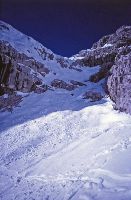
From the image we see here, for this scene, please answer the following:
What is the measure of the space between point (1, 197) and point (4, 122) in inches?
675

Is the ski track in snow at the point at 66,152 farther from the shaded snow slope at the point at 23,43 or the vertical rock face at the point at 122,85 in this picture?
the shaded snow slope at the point at 23,43

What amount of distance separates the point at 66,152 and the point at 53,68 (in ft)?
108

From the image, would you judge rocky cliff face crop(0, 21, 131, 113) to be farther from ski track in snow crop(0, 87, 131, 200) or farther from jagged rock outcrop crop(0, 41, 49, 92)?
ski track in snow crop(0, 87, 131, 200)

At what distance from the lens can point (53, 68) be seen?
54.6 m

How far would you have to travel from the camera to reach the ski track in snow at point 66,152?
16.5 meters

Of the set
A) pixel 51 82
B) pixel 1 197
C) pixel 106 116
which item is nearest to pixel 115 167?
pixel 1 197

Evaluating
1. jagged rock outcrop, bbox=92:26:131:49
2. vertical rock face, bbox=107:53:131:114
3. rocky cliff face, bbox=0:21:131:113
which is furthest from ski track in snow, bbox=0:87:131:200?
jagged rock outcrop, bbox=92:26:131:49

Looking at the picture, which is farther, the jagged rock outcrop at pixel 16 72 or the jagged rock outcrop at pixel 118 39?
the jagged rock outcrop at pixel 118 39

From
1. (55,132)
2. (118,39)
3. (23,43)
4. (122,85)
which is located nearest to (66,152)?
(55,132)

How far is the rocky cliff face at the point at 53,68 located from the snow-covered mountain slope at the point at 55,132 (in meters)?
0.16

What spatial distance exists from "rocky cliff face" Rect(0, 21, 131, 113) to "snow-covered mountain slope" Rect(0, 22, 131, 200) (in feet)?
0.54

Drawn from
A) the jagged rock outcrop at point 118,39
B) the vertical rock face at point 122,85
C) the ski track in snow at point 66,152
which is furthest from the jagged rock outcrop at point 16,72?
the jagged rock outcrop at point 118,39

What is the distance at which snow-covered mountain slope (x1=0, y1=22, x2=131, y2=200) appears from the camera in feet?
56.1

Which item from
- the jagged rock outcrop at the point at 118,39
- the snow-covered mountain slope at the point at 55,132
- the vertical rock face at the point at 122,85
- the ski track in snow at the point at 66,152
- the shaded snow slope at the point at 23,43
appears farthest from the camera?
the jagged rock outcrop at the point at 118,39
